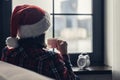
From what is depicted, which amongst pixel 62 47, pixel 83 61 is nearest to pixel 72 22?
pixel 83 61

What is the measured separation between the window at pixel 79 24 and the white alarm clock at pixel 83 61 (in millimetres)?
119

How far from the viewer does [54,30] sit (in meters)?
2.12

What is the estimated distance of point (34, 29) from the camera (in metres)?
1.23

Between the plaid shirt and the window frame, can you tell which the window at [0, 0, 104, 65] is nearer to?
the window frame

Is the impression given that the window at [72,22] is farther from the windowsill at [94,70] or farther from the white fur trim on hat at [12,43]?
the white fur trim on hat at [12,43]

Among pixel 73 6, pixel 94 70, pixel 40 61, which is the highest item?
pixel 73 6

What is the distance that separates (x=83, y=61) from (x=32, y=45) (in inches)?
31.3

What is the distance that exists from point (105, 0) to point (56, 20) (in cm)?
40

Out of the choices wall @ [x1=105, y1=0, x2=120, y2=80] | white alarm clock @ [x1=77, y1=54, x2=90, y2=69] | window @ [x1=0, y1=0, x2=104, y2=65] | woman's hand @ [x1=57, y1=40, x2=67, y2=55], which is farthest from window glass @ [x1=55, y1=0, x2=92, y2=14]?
woman's hand @ [x1=57, y1=40, x2=67, y2=55]

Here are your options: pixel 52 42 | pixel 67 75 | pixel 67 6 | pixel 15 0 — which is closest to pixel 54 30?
pixel 67 6

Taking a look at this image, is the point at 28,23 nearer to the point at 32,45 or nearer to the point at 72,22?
the point at 32,45

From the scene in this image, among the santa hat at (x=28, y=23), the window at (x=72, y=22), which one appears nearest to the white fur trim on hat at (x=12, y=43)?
the santa hat at (x=28, y=23)

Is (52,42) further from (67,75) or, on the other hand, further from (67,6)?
(67,6)

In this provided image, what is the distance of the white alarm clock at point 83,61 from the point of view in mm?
1974
